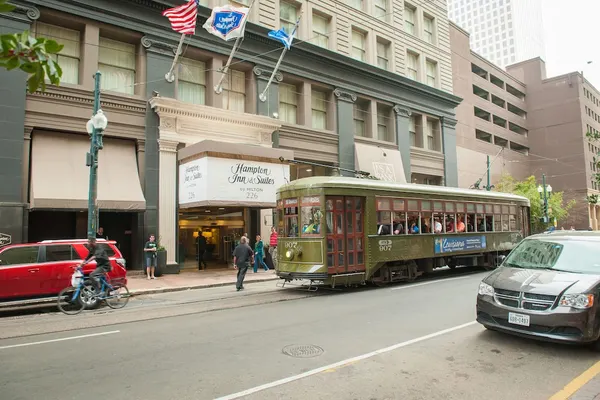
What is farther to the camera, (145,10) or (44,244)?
(145,10)

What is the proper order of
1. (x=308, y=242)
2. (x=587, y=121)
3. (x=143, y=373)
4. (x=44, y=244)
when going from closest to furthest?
1. (x=143, y=373)
2. (x=44, y=244)
3. (x=308, y=242)
4. (x=587, y=121)

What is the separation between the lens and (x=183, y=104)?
18.0 m

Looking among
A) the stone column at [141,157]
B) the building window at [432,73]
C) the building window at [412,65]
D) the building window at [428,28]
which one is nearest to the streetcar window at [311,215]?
the stone column at [141,157]

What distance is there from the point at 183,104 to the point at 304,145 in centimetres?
738

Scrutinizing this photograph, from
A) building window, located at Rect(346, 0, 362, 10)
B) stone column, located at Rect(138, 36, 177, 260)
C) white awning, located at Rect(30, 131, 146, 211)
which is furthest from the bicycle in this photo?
building window, located at Rect(346, 0, 362, 10)

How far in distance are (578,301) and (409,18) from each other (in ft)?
96.4

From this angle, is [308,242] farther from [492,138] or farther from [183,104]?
[492,138]

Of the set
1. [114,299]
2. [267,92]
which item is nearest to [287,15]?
[267,92]

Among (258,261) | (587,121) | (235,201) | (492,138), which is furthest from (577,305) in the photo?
(587,121)

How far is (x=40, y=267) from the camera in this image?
10555 millimetres

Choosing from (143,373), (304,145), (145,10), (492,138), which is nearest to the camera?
(143,373)

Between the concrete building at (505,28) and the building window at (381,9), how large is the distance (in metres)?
123

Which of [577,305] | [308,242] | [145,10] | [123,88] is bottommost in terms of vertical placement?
[577,305]

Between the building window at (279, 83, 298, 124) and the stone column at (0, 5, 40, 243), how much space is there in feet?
39.0
